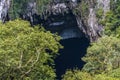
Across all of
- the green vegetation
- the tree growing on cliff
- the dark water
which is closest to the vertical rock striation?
the dark water

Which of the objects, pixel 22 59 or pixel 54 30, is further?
pixel 54 30

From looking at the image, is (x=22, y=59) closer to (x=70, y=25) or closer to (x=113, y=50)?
(x=113, y=50)

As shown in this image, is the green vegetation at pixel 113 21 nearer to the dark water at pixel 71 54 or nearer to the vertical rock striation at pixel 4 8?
the dark water at pixel 71 54

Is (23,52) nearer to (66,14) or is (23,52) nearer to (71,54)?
(66,14)

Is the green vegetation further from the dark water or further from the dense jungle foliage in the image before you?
the dark water

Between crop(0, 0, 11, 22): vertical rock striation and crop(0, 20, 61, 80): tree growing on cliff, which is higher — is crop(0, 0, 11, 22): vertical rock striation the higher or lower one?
the higher one

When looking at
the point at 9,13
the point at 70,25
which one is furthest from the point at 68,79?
the point at 70,25
